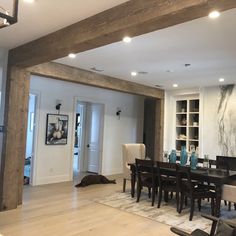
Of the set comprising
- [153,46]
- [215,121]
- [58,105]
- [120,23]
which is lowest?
[215,121]

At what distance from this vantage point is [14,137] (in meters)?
4.40

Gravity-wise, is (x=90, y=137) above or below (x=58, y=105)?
below

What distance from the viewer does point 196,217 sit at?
169 inches

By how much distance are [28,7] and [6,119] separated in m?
2.08

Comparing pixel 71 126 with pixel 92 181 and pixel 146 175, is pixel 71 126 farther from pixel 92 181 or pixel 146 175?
pixel 146 175

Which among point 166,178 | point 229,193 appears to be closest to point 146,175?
point 166,178

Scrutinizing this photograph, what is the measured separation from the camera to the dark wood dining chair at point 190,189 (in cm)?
420

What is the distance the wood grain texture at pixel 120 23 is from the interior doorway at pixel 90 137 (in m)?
4.28

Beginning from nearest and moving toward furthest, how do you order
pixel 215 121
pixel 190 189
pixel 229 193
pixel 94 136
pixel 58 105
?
pixel 229 193
pixel 190 189
pixel 58 105
pixel 215 121
pixel 94 136

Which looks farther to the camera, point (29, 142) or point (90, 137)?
point (90, 137)

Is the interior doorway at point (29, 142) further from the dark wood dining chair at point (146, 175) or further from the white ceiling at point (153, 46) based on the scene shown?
the dark wood dining chair at point (146, 175)

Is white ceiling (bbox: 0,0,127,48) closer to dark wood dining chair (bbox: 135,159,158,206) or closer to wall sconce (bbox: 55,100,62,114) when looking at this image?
dark wood dining chair (bbox: 135,159,158,206)

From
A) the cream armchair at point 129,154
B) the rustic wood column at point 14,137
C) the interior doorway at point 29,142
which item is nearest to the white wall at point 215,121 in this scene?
the cream armchair at point 129,154

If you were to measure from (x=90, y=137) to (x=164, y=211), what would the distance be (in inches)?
168
